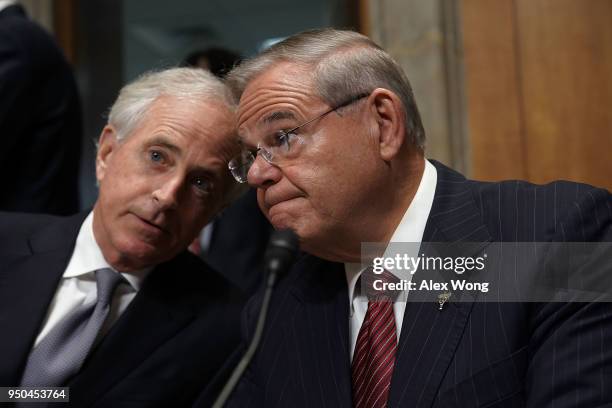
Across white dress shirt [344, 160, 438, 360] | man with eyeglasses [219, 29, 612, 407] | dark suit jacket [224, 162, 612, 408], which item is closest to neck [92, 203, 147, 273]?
man with eyeglasses [219, 29, 612, 407]

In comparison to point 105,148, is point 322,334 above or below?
below

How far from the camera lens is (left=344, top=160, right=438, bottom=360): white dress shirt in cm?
143

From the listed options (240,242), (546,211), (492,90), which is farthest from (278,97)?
(492,90)

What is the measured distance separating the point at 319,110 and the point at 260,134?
145 millimetres

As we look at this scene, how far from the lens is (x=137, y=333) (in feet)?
5.64

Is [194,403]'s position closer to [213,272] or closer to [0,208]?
[213,272]

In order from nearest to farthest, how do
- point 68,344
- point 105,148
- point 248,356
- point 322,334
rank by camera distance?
point 248,356 < point 322,334 < point 68,344 < point 105,148

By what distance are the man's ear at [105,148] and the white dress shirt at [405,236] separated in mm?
742

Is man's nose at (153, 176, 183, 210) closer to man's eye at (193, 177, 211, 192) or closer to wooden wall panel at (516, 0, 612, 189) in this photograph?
man's eye at (193, 177, 211, 192)

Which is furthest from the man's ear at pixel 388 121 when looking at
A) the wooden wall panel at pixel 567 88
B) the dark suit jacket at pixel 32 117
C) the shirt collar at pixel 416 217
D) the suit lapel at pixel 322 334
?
the wooden wall panel at pixel 567 88

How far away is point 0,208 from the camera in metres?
2.30

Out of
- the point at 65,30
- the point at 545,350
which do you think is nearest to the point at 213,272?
the point at 545,350

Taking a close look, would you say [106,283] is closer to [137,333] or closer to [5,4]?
[137,333]

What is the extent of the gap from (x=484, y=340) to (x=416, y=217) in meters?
0.31
